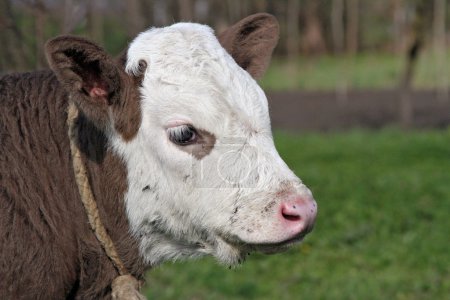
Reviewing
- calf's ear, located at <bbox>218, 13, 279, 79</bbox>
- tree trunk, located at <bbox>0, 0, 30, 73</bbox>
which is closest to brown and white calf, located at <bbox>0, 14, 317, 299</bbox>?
calf's ear, located at <bbox>218, 13, 279, 79</bbox>

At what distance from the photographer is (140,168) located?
4.18 metres

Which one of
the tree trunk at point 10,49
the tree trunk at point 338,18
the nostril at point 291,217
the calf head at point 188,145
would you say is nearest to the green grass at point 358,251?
the tree trunk at point 10,49

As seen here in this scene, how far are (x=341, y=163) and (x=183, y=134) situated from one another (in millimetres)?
10248

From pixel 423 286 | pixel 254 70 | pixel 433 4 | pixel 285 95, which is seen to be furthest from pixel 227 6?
pixel 254 70

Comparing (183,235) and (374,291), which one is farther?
(374,291)

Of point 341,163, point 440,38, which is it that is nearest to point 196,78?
point 341,163

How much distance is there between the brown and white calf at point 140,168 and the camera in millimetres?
3957

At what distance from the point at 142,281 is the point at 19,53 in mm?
3042

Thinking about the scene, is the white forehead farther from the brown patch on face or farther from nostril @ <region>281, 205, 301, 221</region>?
nostril @ <region>281, 205, 301, 221</region>

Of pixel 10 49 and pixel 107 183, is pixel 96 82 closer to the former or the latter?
pixel 107 183

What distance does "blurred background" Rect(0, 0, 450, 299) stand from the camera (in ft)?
27.3

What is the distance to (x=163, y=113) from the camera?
4113mm

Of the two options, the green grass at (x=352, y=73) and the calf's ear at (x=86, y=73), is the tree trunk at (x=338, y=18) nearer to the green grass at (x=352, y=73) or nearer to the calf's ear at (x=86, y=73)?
the green grass at (x=352, y=73)

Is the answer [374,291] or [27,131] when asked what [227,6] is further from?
[27,131]
